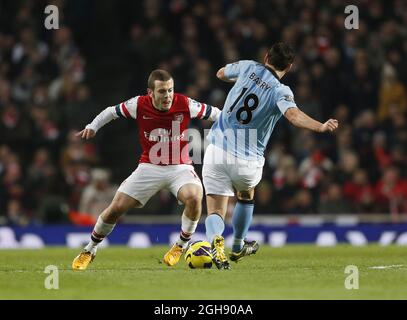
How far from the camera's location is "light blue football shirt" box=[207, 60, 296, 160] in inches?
427

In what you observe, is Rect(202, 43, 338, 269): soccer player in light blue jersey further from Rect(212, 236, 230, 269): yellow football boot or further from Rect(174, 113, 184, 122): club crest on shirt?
Rect(174, 113, 184, 122): club crest on shirt

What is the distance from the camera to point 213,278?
977 centimetres

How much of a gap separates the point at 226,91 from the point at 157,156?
351 inches

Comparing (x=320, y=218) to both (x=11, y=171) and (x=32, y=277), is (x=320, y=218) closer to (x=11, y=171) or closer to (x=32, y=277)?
(x=11, y=171)

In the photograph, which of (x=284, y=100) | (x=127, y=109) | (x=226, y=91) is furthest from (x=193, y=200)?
(x=226, y=91)

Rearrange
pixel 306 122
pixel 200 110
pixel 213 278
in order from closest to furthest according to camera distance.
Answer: pixel 213 278 → pixel 306 122 → pixel 200 110

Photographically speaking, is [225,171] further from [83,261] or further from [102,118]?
[83,261]

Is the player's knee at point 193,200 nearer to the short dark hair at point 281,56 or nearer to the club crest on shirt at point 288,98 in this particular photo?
the club crest on shirt at point 288,98

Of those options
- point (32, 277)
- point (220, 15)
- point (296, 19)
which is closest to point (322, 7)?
point (296, 19)

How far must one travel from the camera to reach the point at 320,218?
18203 mm

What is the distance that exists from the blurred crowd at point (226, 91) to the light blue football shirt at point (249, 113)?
288 inches

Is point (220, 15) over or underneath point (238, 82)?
over

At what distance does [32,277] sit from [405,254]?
5.29 m

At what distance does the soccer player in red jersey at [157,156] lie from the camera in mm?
11000
